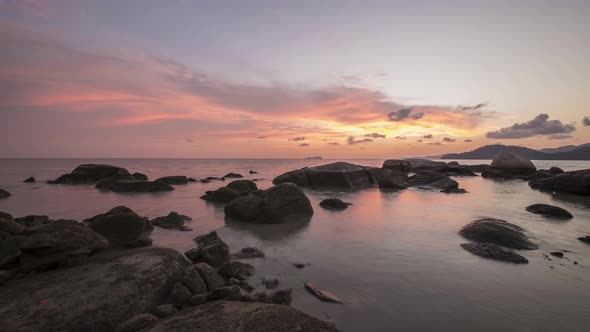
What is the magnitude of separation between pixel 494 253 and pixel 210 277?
6.96 m

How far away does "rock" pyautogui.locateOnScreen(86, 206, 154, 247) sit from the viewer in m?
7.93

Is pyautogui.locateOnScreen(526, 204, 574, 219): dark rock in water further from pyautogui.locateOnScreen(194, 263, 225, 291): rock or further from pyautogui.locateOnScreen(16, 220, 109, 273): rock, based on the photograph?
pyautogui.locateOnScreen(16, 220, 109, 273): rock

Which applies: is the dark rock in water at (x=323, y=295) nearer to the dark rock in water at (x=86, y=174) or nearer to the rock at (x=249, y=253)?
the rock at (x=249, y=253)

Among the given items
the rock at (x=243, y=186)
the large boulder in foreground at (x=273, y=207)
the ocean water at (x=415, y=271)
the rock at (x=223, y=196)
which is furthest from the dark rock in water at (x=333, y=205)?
the rock at (x=243, y=186)

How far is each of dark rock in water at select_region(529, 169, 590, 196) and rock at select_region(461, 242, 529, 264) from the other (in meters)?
19.6

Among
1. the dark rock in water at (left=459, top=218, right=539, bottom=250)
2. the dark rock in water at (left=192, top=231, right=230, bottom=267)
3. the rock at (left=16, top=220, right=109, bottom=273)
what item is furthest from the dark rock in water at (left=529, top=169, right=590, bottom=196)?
the rock at (left=16, top=220, right=109, bottom=273)

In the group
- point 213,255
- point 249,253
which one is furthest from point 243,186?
point 213,255

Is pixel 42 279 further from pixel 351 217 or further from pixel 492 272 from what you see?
pixel 351 217

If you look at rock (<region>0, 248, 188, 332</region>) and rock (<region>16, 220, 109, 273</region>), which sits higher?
rock (<region>16, 220, 109, 273</region>)

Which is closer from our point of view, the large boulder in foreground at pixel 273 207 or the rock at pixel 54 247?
the rock at pixel 54 247

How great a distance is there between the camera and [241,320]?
3.28 metres

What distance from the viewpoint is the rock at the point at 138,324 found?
351cm

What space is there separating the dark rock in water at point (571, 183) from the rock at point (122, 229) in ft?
91.4

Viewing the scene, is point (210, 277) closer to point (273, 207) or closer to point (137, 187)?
point (273, 207)
